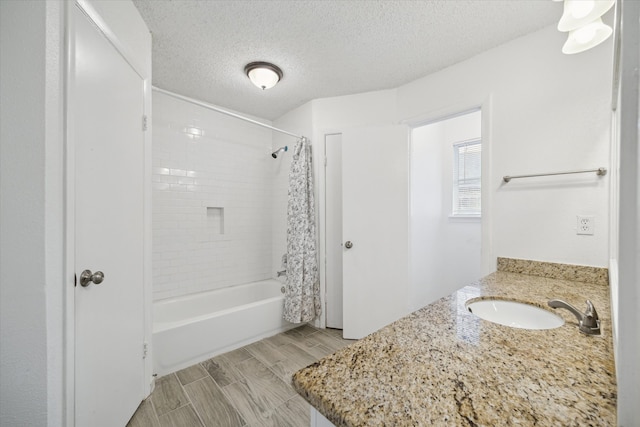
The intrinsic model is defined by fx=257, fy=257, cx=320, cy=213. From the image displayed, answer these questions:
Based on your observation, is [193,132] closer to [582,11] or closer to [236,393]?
[236,393]

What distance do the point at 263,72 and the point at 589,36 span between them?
1.97 m

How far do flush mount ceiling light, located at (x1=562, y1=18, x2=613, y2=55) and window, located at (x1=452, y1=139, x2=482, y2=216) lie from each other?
1.87 meters

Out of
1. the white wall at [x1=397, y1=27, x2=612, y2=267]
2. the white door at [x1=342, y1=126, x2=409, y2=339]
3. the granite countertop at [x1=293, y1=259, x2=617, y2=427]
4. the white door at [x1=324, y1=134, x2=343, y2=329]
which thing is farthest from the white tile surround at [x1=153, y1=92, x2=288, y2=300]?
the granite countertop at [x1=293, y1=259, x2=617, y2=427]

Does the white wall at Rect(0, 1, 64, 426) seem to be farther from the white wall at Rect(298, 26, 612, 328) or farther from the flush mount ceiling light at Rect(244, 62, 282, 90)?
the white wall at Rect(298, 26, 612, 328)

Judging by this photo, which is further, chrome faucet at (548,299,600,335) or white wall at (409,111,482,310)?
white wall at (409,111,482,310)

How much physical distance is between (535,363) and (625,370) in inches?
15.4

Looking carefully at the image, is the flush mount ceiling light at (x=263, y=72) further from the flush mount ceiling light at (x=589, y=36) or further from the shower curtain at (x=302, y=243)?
the flush mount ceiling light at (x=589, y=36)

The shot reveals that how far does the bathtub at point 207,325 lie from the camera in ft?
6.33

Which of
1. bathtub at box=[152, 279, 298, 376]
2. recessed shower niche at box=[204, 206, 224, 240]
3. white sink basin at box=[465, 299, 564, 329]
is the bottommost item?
bathtub at box=[152, 279, 298, 376]

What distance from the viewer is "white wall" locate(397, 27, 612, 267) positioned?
145 cm

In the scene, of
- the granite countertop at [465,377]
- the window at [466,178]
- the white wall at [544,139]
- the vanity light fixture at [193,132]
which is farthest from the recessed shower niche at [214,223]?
the window at [466,178]

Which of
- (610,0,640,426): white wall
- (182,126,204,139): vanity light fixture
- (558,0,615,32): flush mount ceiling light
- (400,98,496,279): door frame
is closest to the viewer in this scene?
(610,0,640,426): white wall

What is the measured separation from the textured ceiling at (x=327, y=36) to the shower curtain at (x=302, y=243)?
2.62ft

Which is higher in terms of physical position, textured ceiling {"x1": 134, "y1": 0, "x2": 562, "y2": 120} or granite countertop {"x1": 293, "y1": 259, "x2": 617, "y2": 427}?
textured ceiling {"x1": 134, "y1": 0, "x2": 562, "y2": 120}
